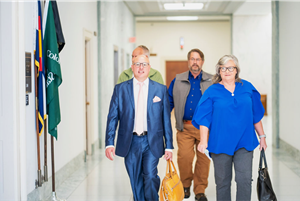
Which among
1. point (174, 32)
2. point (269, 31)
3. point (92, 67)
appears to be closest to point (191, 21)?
point (174, 32)

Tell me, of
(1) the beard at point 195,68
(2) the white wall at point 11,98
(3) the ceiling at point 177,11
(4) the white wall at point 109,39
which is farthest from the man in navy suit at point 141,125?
(3) the ceiling at point 177,11

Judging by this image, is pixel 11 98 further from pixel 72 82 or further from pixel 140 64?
pixel 72 82

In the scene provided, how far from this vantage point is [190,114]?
4.15 meters

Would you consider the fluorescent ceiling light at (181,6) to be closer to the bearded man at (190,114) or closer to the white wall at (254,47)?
the white wall at (254,47)

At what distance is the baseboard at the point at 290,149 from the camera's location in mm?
6320

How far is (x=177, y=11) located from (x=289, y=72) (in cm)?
595

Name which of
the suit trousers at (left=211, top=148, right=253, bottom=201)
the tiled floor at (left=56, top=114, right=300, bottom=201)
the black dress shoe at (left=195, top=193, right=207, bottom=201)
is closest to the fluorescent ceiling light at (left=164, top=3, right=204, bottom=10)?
the tiled floor at (left=56, top=114, right=300, bottom=201)

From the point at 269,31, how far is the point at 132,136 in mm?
11973

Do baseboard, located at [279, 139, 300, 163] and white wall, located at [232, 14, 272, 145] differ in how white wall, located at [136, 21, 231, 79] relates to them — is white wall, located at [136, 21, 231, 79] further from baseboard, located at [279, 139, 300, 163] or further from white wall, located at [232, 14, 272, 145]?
baseboard, located at [279, 139, 300, 163]

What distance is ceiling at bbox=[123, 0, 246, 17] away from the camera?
1040 cm

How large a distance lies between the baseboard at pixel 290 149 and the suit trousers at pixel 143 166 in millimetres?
3727

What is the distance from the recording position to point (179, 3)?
1041cm

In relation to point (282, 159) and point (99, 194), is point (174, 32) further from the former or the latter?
point (99, 194)

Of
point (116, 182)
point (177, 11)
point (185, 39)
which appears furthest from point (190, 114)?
point (185, 39)
